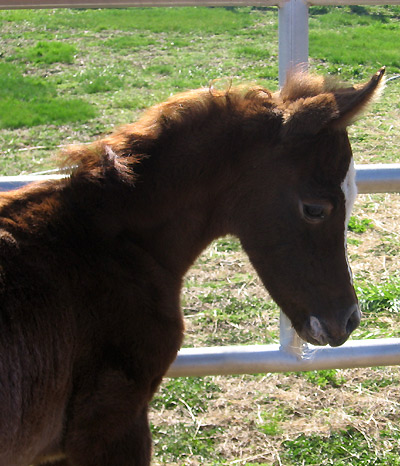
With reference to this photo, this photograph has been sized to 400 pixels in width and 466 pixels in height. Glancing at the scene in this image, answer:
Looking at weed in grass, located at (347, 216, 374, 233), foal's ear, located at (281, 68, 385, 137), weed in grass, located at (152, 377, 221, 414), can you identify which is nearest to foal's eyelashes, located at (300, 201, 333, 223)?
foal's ear, located at (281, 68, 385, 137)

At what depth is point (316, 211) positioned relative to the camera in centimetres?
219

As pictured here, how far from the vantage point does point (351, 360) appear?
274 centimetres

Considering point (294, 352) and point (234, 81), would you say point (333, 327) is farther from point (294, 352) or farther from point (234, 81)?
point (234, 81)

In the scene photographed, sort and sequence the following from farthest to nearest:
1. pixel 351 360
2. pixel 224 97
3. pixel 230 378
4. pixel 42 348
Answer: pixel 230 378, pixel 351 360, pixel 224 97, pixel 42 348

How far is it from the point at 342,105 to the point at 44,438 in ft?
4.87

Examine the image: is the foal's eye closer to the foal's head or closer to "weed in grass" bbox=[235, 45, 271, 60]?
the foal's head

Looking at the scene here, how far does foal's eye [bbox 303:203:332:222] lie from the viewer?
2180 millimetres

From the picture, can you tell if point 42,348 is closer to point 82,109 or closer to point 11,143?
point 11,143

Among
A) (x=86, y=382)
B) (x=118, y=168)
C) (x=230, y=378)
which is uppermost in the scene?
(x=118, y=168)

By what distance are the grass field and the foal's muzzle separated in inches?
37.0

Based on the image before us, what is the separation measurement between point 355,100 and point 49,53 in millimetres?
7461

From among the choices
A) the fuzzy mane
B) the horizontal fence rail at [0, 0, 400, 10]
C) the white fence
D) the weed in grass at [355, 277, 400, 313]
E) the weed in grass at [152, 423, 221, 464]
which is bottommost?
the weed in grass at [152, 423, 221, 464]

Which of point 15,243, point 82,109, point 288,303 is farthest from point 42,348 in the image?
point 82,109

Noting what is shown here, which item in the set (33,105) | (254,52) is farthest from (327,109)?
(254,52)
